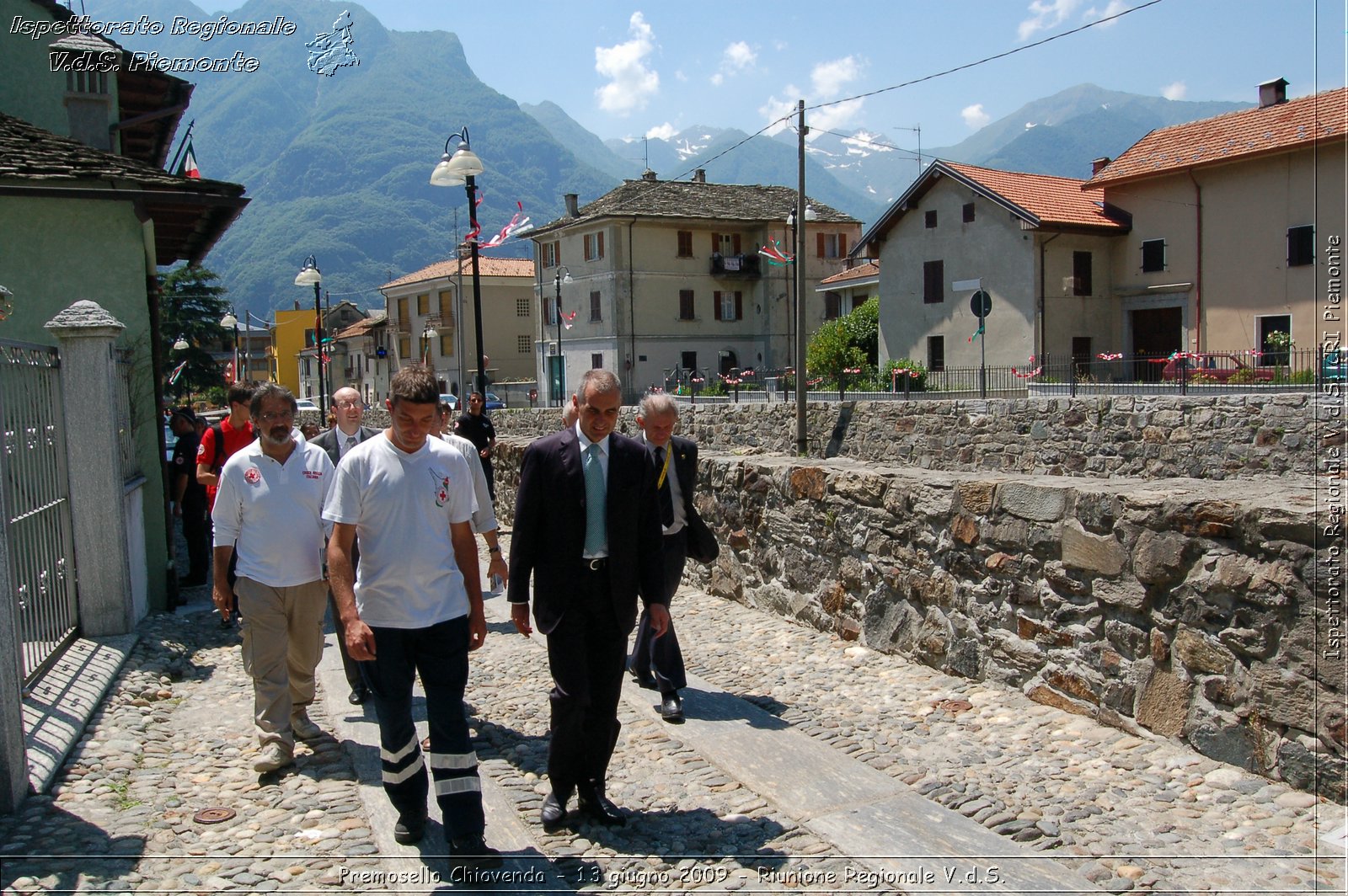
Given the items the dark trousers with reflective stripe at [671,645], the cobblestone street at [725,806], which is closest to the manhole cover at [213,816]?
the cobblestone street at [725,806]

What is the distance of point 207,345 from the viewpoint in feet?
210

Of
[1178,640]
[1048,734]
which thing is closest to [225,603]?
[1048,734]

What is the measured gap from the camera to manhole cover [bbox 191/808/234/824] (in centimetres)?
426

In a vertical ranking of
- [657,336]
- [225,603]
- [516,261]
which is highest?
[516,261]

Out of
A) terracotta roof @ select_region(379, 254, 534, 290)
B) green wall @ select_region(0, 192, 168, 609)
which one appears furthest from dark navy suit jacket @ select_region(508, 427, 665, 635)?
terracotta roof @ select_region(379, 254, 534, 290)

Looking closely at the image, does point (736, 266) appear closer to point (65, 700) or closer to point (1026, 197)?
point (1026, 197)

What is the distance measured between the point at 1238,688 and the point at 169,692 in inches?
244

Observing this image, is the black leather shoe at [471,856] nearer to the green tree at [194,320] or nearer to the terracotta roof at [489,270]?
the green tree at [194,320]

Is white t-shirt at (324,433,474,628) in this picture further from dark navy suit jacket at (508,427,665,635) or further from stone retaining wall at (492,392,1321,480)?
stone retaining wall at (492,392,1321,480)

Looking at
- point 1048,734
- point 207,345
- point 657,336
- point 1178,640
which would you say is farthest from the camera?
point 207,345

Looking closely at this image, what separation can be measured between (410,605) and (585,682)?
82 cm

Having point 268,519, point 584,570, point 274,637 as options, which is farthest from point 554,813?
point 268,519

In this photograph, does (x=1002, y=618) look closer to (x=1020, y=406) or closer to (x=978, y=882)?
(x=978, y=882)

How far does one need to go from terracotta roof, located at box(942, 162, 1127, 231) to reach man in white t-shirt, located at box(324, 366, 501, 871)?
31.9 m
